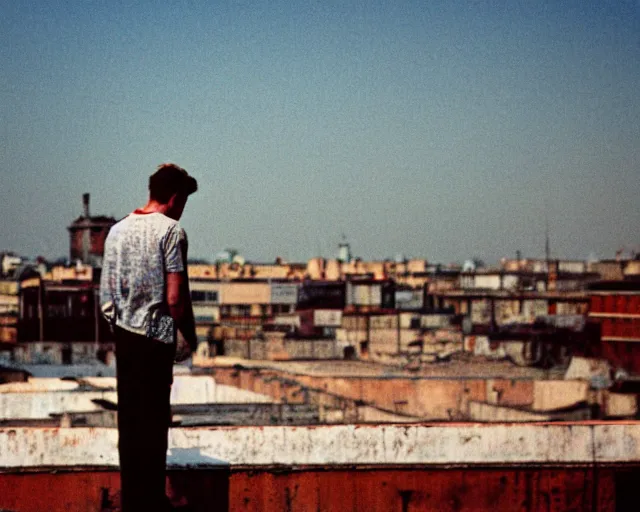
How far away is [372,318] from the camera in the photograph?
166ft

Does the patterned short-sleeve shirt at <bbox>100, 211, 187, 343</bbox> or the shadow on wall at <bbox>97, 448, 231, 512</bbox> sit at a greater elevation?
the patterned short-sleeve shirt at <bbox>100, 211, 187, 343</bbox>

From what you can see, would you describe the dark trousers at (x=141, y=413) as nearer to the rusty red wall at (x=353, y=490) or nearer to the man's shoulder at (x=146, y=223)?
the man's shoulder at (x=146, y=223)

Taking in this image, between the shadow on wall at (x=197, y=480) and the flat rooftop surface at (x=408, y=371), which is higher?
the shadow on wall at (x=197, y=480)

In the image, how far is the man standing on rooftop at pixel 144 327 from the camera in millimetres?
3598

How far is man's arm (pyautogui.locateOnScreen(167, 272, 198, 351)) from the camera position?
142 inches

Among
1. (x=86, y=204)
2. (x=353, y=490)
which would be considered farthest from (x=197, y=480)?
(x=86, y=204)

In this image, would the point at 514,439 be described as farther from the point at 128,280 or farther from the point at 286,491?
the point at 128,280

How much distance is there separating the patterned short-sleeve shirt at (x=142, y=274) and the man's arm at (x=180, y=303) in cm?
2

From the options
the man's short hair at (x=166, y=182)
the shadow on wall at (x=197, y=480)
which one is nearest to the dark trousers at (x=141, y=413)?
the man's short hair at (x=166, y=182)

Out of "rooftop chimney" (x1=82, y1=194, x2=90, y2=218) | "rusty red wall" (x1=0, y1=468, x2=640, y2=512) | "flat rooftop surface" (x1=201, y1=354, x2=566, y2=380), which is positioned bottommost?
"flat rooftop surface" (x1=201, y1=354, x2=566, y2=380)

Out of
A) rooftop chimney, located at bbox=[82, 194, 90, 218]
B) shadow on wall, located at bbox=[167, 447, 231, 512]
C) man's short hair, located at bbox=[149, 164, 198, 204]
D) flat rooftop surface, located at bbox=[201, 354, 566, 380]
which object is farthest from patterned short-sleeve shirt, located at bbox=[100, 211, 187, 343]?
rooftop chimney, located at bbox=[82, 194, 90, 218]

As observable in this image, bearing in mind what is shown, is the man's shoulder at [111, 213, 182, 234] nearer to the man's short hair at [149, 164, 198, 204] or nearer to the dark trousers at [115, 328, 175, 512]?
the man's short hair at [149, 164, 198, 204]

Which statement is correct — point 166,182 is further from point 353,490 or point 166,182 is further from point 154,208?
point 353,490

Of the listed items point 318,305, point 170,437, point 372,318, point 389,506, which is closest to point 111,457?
point 170,437
